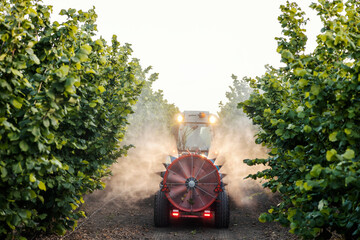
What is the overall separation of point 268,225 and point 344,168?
29.3 feet

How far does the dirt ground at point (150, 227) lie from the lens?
9.85 metres

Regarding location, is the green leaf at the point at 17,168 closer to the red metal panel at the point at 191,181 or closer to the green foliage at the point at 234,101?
the red metal panel at the point at 191,181

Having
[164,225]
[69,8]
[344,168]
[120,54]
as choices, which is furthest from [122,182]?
[344,168]

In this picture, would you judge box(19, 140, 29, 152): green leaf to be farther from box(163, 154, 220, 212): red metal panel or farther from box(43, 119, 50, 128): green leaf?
box(163, 154, 220, 212): red metal panel

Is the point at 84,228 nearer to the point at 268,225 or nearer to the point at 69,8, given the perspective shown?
the point at 268,225

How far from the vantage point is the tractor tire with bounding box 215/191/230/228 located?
10.6 meters

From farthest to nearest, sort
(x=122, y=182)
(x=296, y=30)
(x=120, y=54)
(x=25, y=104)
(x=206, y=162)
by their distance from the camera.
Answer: (x=122, y=182) → (x=206, y=162) → (x=120, y=54) → (x=296, y=30) → (x=25, y=104)

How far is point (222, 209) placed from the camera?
10.6 m

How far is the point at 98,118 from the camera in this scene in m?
8.19

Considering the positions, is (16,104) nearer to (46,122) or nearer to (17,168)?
(46,122)

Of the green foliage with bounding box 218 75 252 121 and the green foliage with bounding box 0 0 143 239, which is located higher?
the green foliage with bounding box 218 75 252 121

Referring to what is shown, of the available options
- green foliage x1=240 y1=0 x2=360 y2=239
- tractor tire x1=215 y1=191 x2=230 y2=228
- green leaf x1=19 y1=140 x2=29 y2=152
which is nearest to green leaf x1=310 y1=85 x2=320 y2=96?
green foliage x1=240 y1=0 x2=360 y2=239

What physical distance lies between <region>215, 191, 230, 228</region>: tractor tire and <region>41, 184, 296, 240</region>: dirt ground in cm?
24

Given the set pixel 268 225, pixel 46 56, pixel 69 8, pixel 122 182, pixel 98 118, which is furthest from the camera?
pixel 122 182
